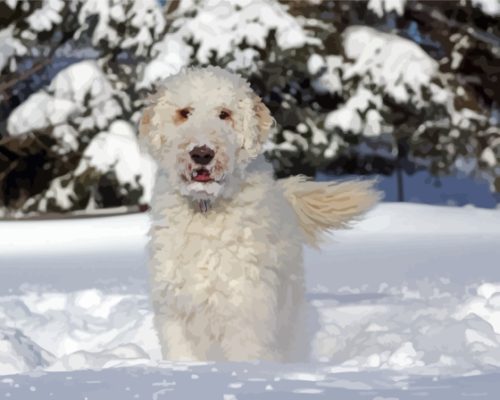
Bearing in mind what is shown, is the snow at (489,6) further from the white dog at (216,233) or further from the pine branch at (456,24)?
the white dog at (216,233)

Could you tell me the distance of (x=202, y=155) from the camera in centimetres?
480

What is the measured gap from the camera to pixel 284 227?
541cm

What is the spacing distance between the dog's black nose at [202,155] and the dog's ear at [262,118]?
508 millimetres

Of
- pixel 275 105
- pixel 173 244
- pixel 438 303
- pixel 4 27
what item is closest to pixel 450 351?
pixel 173 244

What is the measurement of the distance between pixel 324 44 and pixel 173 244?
1561 cm

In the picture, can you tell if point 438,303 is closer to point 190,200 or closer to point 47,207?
point 190,200

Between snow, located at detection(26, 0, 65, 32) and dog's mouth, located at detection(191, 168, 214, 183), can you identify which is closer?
dog's mouth, located at detection(191, 168, 214, 183)

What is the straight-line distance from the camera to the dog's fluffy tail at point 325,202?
6098 mm

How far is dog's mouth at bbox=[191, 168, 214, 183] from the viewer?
4.91 m

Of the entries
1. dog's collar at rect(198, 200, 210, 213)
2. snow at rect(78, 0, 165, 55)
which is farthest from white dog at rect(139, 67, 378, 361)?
snow at rect(78, 0, 165, 55)

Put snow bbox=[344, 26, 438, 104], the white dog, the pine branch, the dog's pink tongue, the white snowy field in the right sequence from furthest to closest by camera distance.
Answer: the pine branch → snow bbox=[344, 26, 438, 104] → the white dog → the dog's pink tongue → the white snowy field

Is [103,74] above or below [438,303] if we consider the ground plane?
above

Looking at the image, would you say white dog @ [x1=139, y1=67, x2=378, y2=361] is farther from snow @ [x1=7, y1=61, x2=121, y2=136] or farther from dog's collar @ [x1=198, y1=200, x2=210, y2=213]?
snow @ [x1=7, y1=61, x2=121, y2=136]

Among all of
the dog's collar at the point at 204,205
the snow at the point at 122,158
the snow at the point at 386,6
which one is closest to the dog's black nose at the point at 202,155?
the dog's collar at the point at 204,205
